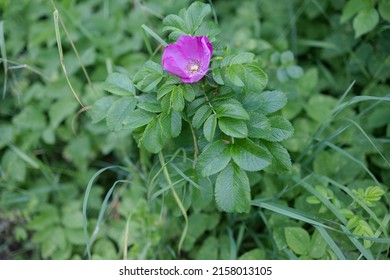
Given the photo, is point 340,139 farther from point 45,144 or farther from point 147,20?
point 45,144

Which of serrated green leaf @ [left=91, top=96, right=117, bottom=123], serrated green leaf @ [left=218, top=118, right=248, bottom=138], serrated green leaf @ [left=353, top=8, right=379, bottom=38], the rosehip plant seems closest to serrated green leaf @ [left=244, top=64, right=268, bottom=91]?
the rosehip plant

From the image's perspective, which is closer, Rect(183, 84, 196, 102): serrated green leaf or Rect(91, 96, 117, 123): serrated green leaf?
Rect(183, 84, 196, 102): serrated green leaf

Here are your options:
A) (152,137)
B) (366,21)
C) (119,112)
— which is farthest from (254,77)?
(366,21)

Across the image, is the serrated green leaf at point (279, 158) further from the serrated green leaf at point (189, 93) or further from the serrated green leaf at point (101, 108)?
the serrated green leaf at point (101, 108)

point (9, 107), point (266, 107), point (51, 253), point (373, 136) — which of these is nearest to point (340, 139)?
point (373, 136)

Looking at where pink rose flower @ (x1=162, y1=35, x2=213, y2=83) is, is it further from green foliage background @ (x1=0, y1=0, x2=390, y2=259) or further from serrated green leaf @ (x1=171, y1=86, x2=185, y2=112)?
green foliage background @ (x1=0, y1=0, x2=390, y2=259)

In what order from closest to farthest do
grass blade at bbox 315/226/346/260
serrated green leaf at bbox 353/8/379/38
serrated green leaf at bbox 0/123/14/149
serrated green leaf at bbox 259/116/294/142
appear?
serrated green leaf at bbox 259/116/294/142, grass blade at bbox 315/226/346/260, serrated green leaf at bbox 353/8/379/38, serrated green leaf at bbox 0/123/14/149

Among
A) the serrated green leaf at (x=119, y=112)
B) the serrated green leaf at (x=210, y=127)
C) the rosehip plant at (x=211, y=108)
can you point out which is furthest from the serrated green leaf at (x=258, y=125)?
the serrated green leaf at (x=119, y=112)
